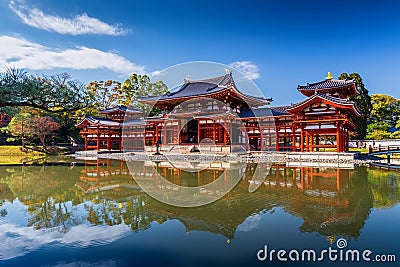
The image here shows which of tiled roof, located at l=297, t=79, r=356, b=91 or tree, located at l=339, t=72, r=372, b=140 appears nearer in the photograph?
tiled roof, located at l=297, t=79, r=356, b=91

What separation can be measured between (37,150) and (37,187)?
25.7m

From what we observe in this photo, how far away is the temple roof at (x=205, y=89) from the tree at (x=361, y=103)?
1195 cm

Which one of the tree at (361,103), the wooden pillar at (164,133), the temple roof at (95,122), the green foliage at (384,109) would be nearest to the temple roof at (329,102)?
the wooden pillar at (164,133)

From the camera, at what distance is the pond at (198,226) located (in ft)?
12.8

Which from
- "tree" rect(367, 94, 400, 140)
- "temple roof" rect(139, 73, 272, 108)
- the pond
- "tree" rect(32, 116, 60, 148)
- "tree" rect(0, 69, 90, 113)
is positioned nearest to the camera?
the pond

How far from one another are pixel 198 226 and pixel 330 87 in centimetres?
1903

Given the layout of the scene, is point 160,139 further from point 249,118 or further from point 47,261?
point 47,261

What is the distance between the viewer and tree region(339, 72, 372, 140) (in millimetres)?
30250

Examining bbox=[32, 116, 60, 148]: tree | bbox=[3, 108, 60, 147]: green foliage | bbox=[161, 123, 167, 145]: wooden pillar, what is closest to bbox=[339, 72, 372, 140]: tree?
bbox=[161, 123, 167, 145]: wooden pillar

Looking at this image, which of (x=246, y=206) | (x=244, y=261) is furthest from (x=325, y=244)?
(x=246, y=206)

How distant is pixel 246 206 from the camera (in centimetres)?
654

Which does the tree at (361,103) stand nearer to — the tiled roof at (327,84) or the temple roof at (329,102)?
the tiled roof at (327,84)

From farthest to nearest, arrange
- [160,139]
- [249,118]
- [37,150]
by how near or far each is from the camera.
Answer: [37,150] < [160,139] < [249,118]

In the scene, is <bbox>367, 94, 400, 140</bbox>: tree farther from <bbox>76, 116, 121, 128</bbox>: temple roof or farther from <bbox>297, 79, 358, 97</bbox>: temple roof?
<bbox>76, 116, 121, 128</bbox>: temple roof
